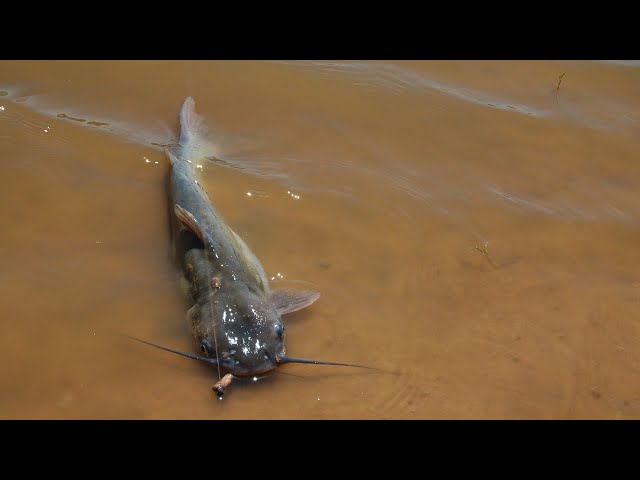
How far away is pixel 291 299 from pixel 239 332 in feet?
1.43

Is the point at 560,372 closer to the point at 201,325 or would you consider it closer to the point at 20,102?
the point at 201,325

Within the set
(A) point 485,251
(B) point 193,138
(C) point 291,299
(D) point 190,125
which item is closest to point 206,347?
(C) point 291,299

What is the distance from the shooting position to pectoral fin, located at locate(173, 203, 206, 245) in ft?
11.5

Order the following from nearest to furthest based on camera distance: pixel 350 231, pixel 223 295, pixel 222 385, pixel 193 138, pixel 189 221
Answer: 1. pixel 222 385
2. pixel 223 295
3. pixel 189 221
4. pixel 350 231
5. pixel 193 138

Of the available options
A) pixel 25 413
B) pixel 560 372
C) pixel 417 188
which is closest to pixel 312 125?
pixel 417 188

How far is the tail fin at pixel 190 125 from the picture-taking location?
182 inches

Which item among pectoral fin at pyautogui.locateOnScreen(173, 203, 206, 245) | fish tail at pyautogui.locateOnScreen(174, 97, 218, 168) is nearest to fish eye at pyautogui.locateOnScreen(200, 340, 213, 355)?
pectoral fin at pyautogui.locateOnScreen(173, 203, 206, 245)

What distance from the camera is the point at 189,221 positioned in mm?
3525

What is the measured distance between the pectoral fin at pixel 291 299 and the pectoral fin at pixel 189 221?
53cm

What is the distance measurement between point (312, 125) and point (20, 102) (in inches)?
91.7

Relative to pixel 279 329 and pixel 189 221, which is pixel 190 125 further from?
pixel 279 329

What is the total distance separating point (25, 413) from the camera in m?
2.86

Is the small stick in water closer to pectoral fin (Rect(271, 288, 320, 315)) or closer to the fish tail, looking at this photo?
pectoral fin (Rect(271, 288, 320, 315))

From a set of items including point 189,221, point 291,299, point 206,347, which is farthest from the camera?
point 189,221
